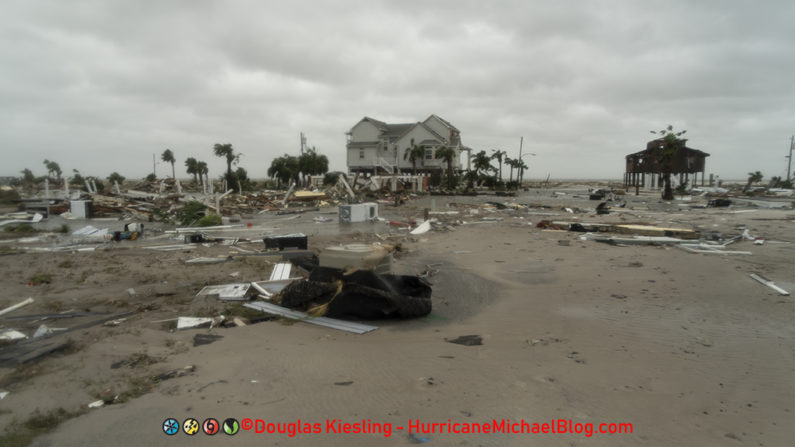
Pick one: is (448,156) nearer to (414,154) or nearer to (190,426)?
(414,154)

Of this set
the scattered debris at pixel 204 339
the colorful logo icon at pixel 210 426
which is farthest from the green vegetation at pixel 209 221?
the colorful logo icon at pixel 210 426

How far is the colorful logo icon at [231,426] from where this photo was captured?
295 cm

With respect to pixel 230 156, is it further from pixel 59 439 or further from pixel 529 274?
pixel 59 439


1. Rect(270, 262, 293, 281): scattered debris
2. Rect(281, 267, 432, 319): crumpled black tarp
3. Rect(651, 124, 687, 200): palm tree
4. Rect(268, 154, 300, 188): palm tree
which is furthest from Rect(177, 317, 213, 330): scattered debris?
Rect(268, 154, 300, 188): palm tree

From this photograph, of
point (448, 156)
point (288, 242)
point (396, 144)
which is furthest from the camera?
point (396, 144)

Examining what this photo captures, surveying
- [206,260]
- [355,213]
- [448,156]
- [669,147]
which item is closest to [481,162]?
[448,156]

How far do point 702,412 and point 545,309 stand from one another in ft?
9.85

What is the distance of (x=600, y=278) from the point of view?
795cm

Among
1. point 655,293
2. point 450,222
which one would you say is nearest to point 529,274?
point 655,293

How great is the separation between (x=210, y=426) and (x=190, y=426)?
0.15 metres

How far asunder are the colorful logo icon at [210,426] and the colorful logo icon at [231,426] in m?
0.06

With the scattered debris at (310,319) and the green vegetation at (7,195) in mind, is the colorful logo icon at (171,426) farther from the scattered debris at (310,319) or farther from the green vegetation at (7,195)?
the green vegetation at (7,195)

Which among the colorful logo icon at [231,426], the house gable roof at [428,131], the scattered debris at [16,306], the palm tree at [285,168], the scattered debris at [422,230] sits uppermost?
the house gable roof at [428,131]

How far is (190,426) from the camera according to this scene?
3037mm
